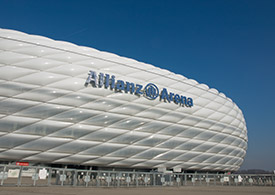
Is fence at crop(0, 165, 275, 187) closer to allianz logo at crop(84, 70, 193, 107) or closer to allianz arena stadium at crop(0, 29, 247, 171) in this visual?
allianz arena stadium at crop(0, 29, 247, 171)

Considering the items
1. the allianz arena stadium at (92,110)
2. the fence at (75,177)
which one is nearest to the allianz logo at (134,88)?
the allianz arena stadium at (92,110)

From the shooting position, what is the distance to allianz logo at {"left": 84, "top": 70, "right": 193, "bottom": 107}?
1902cm

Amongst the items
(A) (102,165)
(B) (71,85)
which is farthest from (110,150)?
(B) (71,85)

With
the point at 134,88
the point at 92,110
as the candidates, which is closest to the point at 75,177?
the point at 92,110

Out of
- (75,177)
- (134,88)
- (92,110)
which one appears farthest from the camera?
(134,88)

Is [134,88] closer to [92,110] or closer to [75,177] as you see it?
[92,110]

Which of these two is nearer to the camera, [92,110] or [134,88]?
[92,110]

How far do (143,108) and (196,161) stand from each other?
9654 mm

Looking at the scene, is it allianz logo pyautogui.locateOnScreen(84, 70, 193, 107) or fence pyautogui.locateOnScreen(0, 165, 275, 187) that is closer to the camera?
fence pyautogui.locateOnScreen(0, 165, 275, 187)

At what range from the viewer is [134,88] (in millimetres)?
20750

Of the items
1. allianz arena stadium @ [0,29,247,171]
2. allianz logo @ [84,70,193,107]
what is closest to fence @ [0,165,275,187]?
allianz arena stadium @ [0,29,247,171]

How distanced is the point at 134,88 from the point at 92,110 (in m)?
4.52

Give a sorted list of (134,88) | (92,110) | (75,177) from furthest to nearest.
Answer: (134,88) → (92,110) → (75,177)

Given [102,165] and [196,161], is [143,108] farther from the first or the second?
[196,161]
